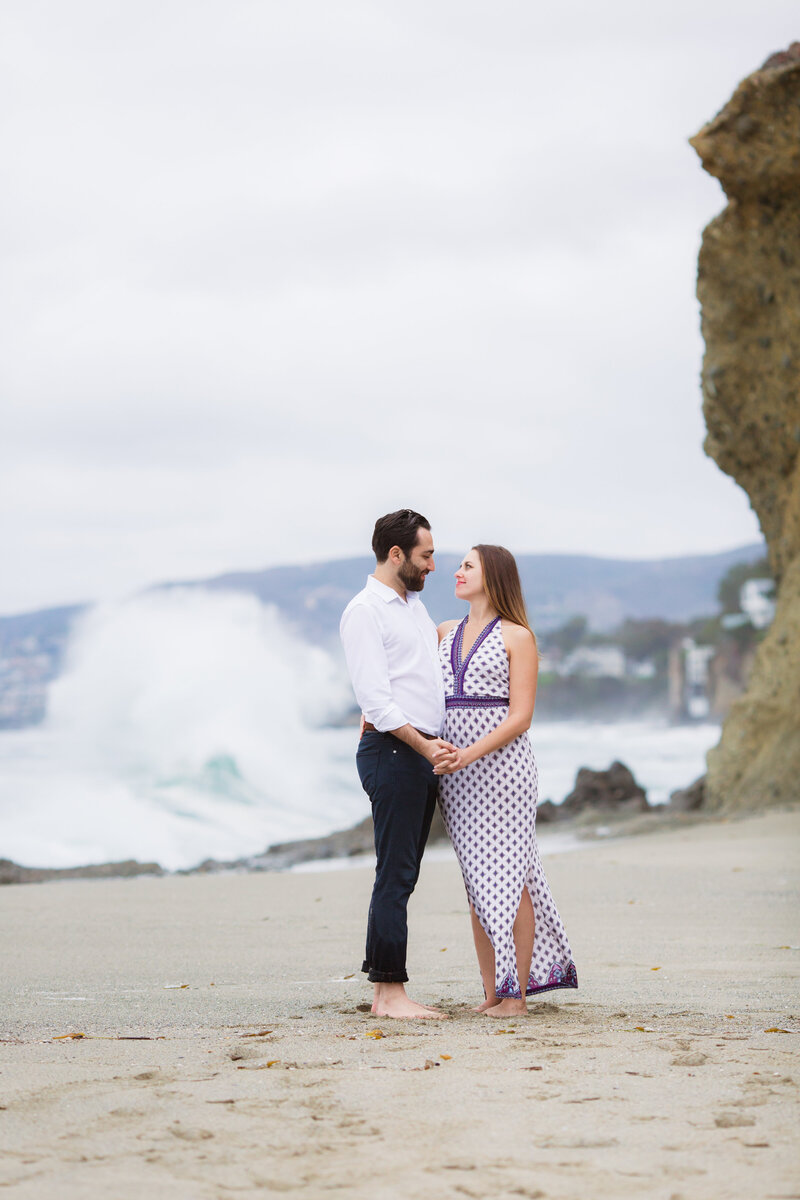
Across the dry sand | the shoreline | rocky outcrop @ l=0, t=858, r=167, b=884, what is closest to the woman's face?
the dry sand

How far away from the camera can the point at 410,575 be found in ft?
15.0

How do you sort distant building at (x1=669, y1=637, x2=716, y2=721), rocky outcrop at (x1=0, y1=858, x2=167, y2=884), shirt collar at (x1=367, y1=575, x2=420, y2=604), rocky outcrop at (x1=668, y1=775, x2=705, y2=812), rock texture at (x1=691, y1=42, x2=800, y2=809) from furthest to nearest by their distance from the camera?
distant building at (x1=669, y1=637, x2=716, y2=721), rocky outcrop at (x1=668, y1=775, x2=705, y2=812), rock texture at (x1=691, y1=42, x2=800, y2=809), rocky outcrop at (x1=0, y1=858, x2=167, y2=884), shirt collar at (x1=367, y1=575, x2=420, y2=604)

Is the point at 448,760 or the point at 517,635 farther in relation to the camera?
the point at 517,635

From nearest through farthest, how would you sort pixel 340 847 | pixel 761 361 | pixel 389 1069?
pixel 389 1069 < pixel 761 361 < pixel 340 847

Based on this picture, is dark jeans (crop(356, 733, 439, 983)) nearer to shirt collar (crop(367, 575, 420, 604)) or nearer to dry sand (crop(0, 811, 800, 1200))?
dry sand (crop(0, 811, 800, 1200))

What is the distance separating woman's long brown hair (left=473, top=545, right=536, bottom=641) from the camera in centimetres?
462

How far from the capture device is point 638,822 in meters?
13.6

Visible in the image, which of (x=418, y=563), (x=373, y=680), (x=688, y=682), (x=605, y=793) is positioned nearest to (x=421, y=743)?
(x=373, y=680)

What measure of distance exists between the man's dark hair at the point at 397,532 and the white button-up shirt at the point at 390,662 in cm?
12

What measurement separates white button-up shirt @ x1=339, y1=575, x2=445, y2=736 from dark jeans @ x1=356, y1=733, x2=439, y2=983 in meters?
0.15

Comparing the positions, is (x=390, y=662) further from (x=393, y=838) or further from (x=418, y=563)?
(x=393, y=838)

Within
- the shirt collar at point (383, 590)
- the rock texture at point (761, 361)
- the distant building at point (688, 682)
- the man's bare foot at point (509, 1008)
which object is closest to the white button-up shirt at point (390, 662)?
the shirt collar at point (383, 590)

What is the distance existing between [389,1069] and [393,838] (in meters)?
1.16

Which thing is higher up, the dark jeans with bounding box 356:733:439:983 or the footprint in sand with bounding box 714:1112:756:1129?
the dark jeans with bounding box 356:733:439:983
